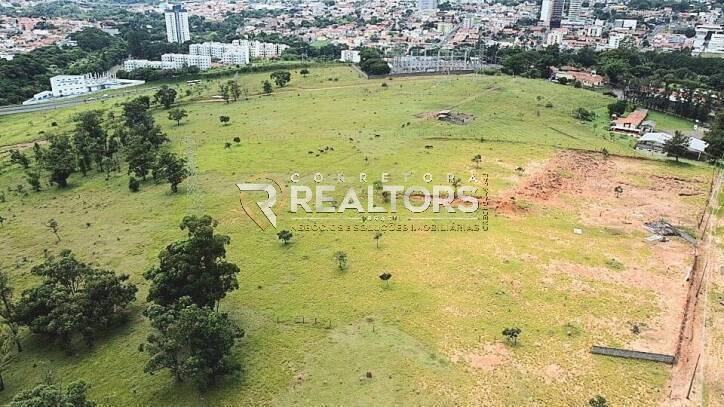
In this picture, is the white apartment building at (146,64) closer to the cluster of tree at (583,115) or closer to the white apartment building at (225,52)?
the white apartment building at (225,52)

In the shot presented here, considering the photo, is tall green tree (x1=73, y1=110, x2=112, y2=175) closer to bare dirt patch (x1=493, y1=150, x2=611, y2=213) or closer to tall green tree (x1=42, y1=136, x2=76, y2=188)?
tall green tree (x1=42, y1=136, x2=76, y2=188)

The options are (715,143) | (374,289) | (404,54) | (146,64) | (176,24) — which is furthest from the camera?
(176,24)

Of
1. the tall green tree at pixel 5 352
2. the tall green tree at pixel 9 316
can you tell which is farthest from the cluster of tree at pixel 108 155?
the tall green tree at pixel 5 352

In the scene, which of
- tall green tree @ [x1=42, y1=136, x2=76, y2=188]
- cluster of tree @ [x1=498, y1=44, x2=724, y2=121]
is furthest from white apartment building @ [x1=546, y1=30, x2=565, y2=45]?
tall green tree @ [x1=42, y1=136, x2=76, y2=188]

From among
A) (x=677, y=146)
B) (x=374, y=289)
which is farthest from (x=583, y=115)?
(x=374, y=289)

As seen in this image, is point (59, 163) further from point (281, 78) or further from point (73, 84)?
point (73, 84)
